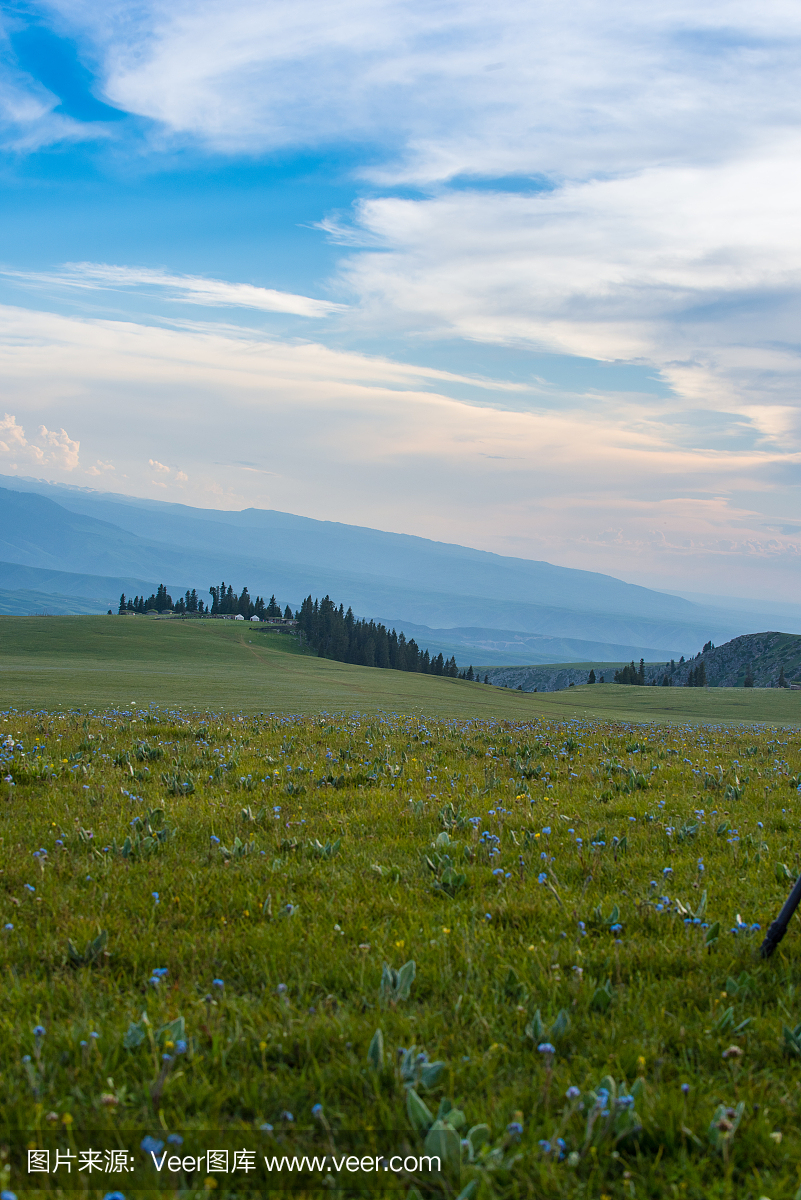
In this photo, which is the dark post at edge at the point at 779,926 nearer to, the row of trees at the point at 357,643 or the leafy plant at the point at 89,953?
the leafy plant at the point at 89,953

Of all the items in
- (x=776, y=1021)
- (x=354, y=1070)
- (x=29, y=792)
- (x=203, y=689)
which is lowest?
(x=203, y=689)

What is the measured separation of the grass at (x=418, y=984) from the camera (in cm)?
303

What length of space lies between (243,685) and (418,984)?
1770 inches

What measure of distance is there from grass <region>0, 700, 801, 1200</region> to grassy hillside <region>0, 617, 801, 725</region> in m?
21.7

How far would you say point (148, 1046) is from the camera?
358 centimetres

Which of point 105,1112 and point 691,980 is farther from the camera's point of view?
point 691,980

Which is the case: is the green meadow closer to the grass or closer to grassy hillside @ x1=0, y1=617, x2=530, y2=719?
the grass

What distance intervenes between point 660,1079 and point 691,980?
98 cm

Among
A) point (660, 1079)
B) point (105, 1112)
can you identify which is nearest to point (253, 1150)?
point (105, 1112)

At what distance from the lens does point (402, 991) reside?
405 cm

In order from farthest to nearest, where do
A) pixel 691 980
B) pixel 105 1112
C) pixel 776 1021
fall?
pixel 691 980 → pixel 776 1021 → pixel 105 1112

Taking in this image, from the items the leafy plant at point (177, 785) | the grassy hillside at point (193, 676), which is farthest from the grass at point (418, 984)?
the grassy hillside at point (193, 676)

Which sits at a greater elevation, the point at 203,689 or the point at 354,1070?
the point at 354,1070

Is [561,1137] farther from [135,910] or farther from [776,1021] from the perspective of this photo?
[135,910]
